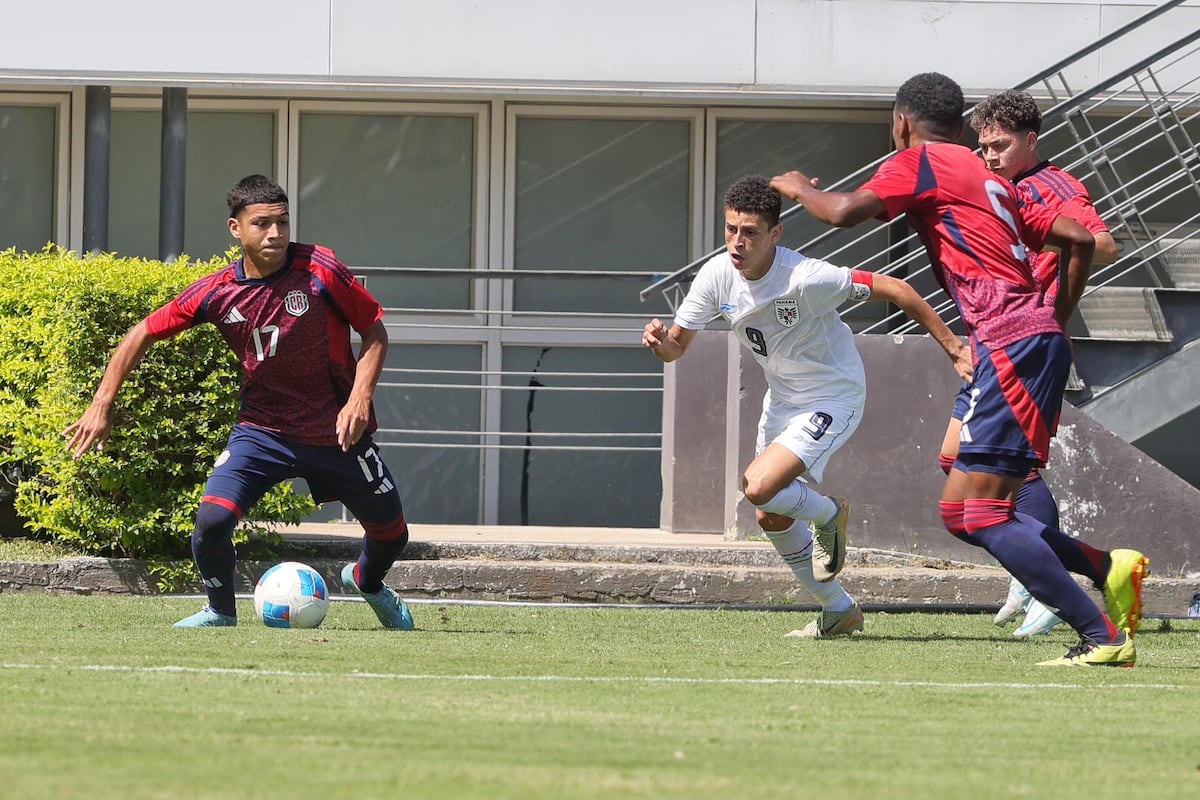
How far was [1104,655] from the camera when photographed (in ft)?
21.2

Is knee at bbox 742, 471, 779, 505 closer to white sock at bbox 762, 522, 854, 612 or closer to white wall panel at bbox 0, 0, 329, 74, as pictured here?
white sock at bbox 762, 522, 854, 612

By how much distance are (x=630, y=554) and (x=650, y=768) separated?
21.0 ft

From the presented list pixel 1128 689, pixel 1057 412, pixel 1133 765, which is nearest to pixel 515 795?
pixel 1133 765

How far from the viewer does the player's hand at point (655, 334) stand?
7426mm

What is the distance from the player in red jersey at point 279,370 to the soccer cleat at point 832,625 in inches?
74.8

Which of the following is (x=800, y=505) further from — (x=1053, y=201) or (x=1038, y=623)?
(x=1053, y=201)

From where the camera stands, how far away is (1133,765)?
439 centimetres

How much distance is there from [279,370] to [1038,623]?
3561 millimetres

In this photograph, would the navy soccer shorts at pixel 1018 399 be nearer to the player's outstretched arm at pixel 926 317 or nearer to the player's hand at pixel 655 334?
the player's outstretched arm at pixel 926 317

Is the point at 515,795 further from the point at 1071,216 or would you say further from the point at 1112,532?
the point at 1112,532

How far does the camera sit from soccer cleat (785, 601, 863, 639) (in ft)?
25.9

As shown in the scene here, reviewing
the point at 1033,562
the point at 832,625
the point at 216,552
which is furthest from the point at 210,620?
the point at 1033,562

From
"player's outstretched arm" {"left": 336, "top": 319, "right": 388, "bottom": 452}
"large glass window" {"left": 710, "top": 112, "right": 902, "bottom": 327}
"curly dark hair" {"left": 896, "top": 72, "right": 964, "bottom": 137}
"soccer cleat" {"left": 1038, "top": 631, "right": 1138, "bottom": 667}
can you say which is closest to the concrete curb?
"player's outstretched arm" {"left": 336, "top": 319, "right": 388, "bottom": 452}

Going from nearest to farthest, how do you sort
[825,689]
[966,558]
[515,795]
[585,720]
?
[515,795] < [585,720] < [825,689] < [966,558]
